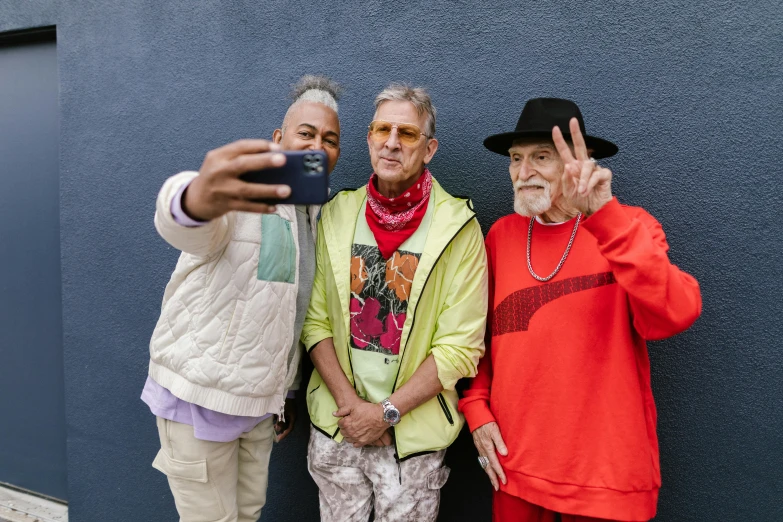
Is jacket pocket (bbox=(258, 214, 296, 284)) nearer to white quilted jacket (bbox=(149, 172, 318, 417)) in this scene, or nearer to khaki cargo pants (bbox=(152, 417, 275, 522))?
white quilted jacket (bbox=(149, 172, 318, 417))

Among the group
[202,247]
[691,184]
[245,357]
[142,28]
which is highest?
[142,28]

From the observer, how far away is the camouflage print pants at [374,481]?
2096 mm

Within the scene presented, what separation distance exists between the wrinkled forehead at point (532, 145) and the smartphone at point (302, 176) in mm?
887

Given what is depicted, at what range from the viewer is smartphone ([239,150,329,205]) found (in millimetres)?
1345

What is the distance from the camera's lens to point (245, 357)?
6.22ft

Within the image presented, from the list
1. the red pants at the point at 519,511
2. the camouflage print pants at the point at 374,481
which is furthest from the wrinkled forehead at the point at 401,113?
the red pants at the point at 519,511

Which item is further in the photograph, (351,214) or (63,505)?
(63,505)

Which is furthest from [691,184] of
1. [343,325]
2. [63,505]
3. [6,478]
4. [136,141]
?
[6,478]

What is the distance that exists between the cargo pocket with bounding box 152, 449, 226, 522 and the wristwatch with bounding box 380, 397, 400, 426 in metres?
0.69

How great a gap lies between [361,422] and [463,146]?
1.30 m

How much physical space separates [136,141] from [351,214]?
65.5 inches

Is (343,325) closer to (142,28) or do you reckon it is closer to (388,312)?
(388,312)

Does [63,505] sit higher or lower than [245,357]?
lower

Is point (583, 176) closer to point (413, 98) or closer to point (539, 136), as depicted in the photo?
point (539, 136)
